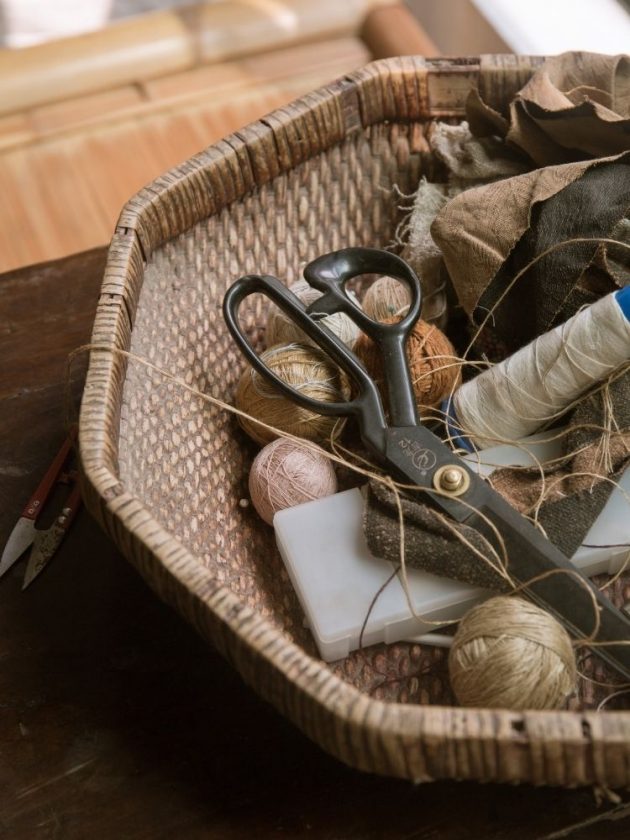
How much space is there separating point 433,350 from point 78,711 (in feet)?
1.07

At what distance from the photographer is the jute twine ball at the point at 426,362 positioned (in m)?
0.66

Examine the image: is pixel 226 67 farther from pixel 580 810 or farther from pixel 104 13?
pixel 580 810

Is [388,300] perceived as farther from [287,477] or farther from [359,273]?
[287,477]

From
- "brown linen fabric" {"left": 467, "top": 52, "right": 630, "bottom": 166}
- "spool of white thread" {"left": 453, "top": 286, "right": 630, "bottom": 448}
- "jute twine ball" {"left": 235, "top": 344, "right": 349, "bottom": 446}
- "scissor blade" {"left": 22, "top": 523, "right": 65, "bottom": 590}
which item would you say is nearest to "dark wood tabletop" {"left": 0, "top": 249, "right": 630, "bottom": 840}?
"scissor blade" {"left": 22, "top": 523, "right": 65, "bottom": 590}

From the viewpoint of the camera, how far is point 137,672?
61 centimetres

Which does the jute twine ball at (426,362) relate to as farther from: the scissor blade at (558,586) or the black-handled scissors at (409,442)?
the scissor blade at (558,586)

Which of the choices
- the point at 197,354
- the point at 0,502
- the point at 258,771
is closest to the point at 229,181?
the point at 197,354

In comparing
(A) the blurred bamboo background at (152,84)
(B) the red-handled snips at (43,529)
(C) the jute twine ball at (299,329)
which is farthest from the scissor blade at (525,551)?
(A) the blurred bamboo background at (152,84)

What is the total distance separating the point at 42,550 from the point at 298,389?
0.21 m

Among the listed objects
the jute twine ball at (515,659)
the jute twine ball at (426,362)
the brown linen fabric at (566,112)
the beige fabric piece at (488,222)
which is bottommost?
the jute twine ball at (515,659)

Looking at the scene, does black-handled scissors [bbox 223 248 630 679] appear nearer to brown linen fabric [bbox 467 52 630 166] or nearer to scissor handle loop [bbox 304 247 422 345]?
scissor handle loop [bbox 304 247 422 345]

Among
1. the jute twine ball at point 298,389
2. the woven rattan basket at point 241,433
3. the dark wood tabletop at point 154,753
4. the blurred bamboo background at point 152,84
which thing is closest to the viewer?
the woven rattan basket at point 241,433

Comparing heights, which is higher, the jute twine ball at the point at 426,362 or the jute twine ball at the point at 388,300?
the jute twine ball at the point at 388,300

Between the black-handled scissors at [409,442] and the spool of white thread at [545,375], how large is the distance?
0.06 m
